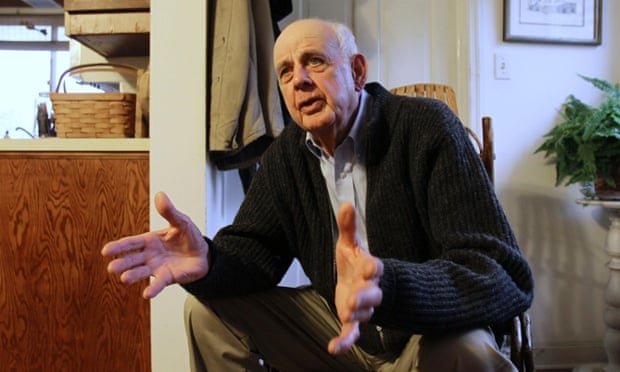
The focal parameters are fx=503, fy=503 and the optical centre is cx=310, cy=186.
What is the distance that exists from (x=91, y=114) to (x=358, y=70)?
32.6 inches

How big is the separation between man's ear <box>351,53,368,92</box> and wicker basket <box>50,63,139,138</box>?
734 millimetres

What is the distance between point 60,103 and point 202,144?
1.46 feet

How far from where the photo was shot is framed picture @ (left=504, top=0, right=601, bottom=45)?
2105 millimetres

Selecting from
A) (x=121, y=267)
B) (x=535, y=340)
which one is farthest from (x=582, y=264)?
(x=121, y=267)

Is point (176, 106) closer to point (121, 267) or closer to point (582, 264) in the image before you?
point (121, 267)

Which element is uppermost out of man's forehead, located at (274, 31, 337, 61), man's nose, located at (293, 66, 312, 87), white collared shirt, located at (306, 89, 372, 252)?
man's forehead, located at (274, 31, 337, 61)

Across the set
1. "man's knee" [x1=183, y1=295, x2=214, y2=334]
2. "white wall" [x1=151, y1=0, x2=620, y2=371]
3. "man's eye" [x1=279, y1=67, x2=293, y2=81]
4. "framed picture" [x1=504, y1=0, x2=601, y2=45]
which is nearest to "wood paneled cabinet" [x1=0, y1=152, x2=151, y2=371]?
"man's knee" [x1=183, y1=295, x2=214, y2=334]

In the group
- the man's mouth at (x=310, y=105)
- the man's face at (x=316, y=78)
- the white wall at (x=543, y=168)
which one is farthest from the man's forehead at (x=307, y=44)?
the white wall at (x=543, y=168)

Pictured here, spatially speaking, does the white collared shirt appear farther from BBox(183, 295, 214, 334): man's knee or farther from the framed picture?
the framed picture

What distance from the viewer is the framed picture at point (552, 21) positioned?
6.91ft

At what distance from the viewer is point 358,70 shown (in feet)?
3.86

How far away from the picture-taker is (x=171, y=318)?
1.44 meters

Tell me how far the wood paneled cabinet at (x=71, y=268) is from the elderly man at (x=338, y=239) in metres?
0.43

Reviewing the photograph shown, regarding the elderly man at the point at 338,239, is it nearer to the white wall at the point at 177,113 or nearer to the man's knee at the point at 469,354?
the man's knee at the point at 469,354
